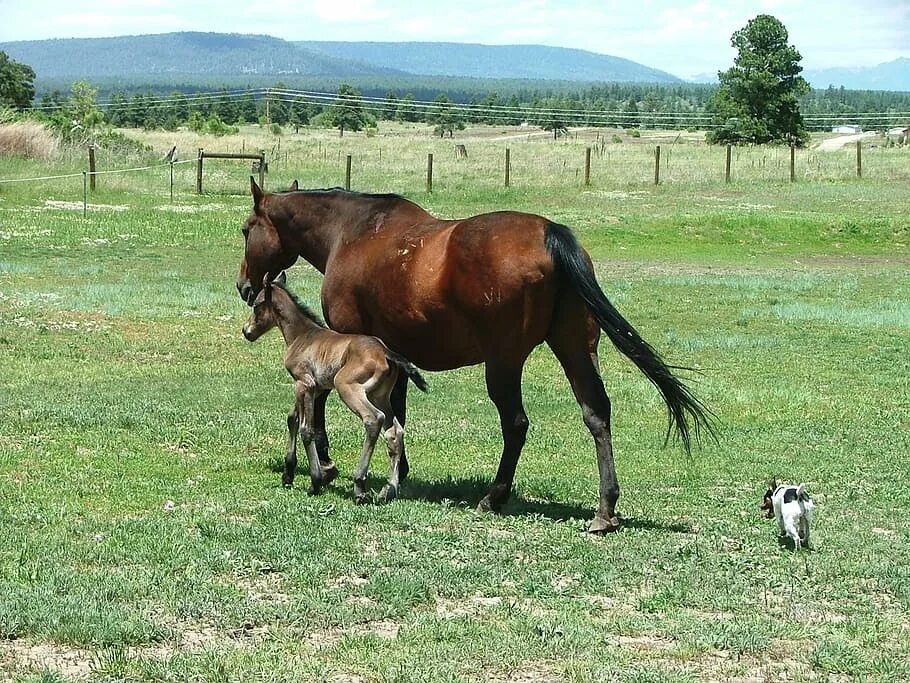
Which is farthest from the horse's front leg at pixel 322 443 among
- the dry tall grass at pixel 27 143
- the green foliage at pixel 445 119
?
the green foliage at pixel 445 119

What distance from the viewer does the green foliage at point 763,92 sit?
2990 inches

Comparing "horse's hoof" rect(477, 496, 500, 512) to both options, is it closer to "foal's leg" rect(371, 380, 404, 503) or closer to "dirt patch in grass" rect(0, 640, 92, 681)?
"foal's leg" rect(371, 380, 404, 503)

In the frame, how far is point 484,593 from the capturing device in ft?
21.6

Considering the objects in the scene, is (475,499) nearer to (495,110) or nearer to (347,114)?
Answer: (347,114)

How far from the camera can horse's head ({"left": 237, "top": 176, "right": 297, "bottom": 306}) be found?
34.0 feet

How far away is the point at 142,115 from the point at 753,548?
10607 centimetres

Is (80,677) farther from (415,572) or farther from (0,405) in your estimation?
(0,405)

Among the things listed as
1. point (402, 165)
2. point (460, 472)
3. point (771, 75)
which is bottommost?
point (460, 472)

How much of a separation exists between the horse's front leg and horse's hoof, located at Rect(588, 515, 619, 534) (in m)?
2.16

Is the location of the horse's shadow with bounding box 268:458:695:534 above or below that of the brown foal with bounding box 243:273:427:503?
below

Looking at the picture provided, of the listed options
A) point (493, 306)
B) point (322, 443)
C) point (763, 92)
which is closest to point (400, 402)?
point (322, 443)

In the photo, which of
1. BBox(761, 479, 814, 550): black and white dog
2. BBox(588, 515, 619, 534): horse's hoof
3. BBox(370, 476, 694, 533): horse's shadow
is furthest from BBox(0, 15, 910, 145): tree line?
BBox(761, 479, 814, 550): black and white dog

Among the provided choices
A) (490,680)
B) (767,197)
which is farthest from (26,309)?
(767,197)

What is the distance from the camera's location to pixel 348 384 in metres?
8.81
